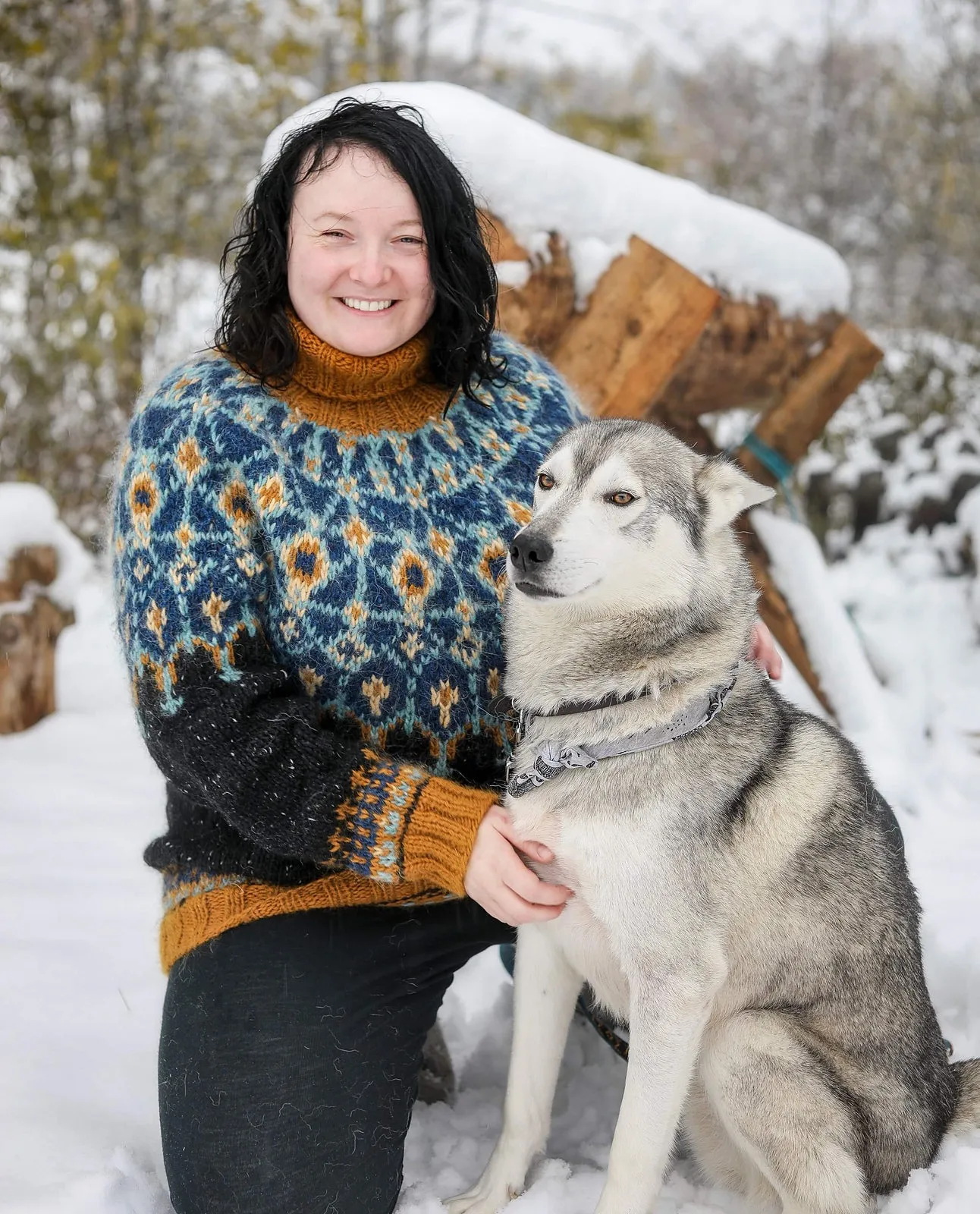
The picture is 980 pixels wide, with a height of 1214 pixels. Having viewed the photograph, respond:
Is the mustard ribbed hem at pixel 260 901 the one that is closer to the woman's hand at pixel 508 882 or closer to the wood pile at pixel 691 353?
the woman's hand at pixel 508 882

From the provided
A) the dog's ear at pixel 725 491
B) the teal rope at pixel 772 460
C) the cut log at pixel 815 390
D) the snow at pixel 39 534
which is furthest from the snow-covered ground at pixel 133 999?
Answer: the dog's ear at pixel 725 491

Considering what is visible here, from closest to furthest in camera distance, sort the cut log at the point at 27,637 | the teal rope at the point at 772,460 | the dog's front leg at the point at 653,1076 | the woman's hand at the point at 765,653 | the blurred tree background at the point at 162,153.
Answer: the dog's front leg at the point at 653,1076 < the woman's hand at the point at 765,653 < the cut log at the point at 27,637 < the teal rope at the point at 772,460 < the blurred tree background at the point at 162,153

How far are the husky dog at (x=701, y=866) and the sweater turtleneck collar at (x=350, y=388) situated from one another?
0.36 meters

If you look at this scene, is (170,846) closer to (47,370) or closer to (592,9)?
(47,370)

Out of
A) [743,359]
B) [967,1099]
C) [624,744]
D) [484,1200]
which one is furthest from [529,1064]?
[743,359]

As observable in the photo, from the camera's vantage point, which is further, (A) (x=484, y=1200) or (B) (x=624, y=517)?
(A) (x=484, y=1200)

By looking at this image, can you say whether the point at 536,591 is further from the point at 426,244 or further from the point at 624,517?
the point at 426,244

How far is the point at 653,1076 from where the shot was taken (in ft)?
5.60

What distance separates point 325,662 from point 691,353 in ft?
6.76

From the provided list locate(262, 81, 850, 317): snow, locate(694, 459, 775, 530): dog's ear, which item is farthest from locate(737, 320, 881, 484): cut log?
locate(694, 459, 775, 530): dog's ear

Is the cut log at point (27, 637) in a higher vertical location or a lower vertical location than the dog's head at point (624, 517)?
lower

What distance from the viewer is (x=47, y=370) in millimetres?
5965

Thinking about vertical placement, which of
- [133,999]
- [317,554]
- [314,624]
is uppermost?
[317,554]

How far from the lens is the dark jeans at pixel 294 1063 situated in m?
1.84
